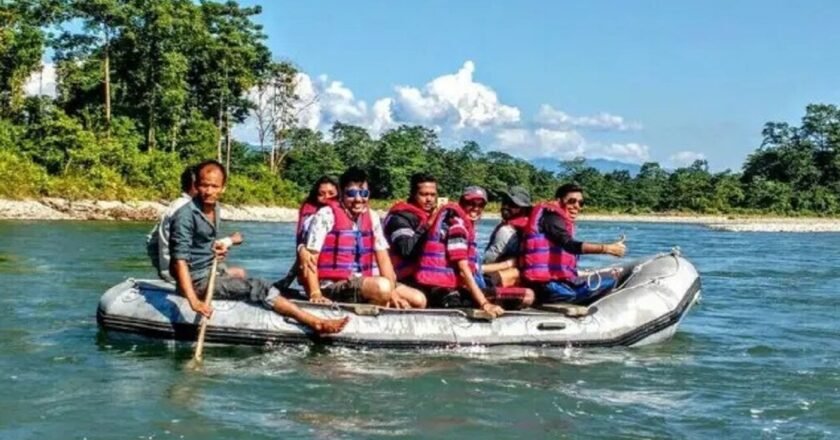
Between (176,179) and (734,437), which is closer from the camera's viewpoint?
(734,437)

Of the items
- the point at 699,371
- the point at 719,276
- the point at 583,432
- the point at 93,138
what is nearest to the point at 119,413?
the point at 583,432

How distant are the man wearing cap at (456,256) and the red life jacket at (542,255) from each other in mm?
430

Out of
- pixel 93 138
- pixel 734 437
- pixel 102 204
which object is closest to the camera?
pixel 734 437

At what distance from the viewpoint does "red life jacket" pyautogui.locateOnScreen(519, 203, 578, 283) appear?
7.94 metres

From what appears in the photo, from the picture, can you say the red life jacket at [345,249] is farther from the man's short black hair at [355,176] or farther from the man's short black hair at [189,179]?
the man's short black hair at [189,179]

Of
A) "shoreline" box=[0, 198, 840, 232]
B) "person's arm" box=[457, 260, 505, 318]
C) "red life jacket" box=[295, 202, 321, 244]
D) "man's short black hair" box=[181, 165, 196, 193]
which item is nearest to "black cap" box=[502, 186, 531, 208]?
"person's arm" box=[457, 260, 505, 318]

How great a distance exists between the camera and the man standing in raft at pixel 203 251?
675 centimetres

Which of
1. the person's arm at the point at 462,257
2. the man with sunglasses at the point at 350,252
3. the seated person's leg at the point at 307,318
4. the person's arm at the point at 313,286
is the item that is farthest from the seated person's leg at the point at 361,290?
the person's arm at the point at 462,257

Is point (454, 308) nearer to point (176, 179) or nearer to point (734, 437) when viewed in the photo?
point (734, 437)

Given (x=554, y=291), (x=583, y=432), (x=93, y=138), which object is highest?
(x=93, y=138)

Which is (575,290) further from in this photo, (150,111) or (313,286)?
(150,111)

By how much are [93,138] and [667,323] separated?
2945cm

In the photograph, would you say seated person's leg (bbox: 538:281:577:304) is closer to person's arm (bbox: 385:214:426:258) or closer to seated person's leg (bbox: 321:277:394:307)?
person's arm (bbox: 385:214:426:258)

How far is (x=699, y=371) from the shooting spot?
7.38 meters
